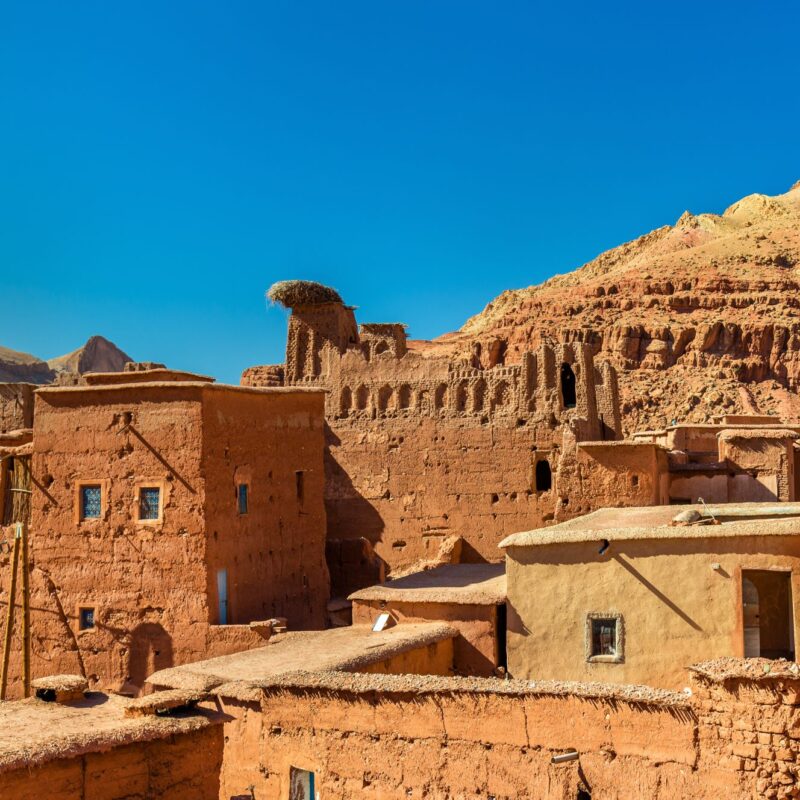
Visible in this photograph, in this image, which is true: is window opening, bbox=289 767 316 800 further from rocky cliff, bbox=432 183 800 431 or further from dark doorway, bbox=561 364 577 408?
rocky cliff, bbox=432 183 800 431

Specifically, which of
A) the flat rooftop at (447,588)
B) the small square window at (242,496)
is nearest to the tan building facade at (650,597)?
the flat rooftop at (447,588)

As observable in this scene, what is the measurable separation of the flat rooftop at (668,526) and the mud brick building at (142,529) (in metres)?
5.12

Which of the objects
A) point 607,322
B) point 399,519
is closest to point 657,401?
point 607,322

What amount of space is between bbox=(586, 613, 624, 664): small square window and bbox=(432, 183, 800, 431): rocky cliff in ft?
144

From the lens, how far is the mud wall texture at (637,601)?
11484 mm

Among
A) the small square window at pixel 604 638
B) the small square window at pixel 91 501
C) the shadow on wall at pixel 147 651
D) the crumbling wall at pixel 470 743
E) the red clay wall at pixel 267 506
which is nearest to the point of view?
the crumbling wall at pixel 470 743

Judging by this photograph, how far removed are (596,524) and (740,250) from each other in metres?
64.2

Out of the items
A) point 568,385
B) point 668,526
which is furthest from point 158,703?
point 568,385

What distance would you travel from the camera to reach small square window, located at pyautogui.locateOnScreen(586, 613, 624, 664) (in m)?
12.1

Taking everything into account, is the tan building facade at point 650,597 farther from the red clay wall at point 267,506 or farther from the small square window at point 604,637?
the red clay wall at point 267,506

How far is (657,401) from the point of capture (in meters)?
58.6

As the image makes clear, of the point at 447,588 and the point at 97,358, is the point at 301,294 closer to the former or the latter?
the point at 447,588

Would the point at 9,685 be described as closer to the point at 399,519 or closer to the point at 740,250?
the point at 399,519

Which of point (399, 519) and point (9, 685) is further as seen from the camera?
point (399, 519)
